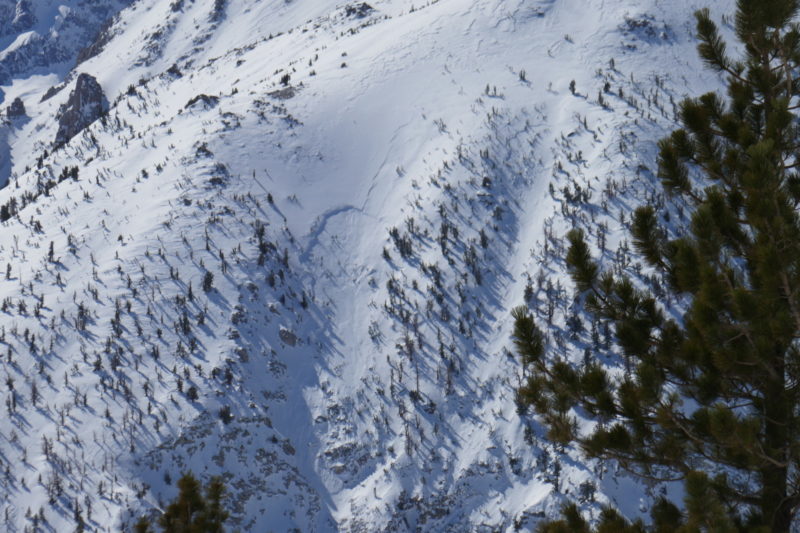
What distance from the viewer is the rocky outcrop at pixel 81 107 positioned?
284ft

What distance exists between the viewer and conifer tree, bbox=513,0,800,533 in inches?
273

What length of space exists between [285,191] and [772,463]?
29080 millimetres

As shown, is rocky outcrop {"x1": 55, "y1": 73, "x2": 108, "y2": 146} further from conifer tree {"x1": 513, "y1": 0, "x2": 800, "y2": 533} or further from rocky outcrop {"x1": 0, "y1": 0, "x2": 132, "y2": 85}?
conifer tree {"x1": 513, "y1": 0, "x2": 800, "y2": 533}

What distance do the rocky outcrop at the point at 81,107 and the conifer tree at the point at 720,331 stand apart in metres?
87.6

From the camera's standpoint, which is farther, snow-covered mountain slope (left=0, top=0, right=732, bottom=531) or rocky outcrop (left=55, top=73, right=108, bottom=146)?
rocky outcrop (left=55, top=73, right=108, bottom=146)

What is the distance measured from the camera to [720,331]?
24.2 feet

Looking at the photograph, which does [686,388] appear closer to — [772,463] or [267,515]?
[772,463]

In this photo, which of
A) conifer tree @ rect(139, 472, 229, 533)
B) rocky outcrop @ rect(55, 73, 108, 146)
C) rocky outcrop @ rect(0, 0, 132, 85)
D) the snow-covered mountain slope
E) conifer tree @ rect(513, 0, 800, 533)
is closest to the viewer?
conifer tree @ rect(513, 0, 800, 533)

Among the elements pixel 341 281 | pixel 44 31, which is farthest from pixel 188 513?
pixel 44 31

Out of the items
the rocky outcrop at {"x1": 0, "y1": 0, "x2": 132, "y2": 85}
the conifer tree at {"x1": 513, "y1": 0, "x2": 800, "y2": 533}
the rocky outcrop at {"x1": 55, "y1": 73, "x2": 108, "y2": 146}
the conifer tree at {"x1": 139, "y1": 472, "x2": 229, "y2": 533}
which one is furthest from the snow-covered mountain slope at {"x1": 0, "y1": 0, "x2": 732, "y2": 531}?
the rocky outcrop at {"x1": 0, "y1": 0, "x2": 132, "y2": 85}

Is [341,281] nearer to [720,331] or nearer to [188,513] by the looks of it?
[188,513]

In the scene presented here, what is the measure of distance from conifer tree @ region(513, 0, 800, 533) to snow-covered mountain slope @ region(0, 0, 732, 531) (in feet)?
42.4

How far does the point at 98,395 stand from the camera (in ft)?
76.6

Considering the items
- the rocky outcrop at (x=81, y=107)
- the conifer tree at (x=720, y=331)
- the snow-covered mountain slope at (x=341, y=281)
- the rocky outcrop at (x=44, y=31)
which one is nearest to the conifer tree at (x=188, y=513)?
the conifer tree at (x=720, y=331)
